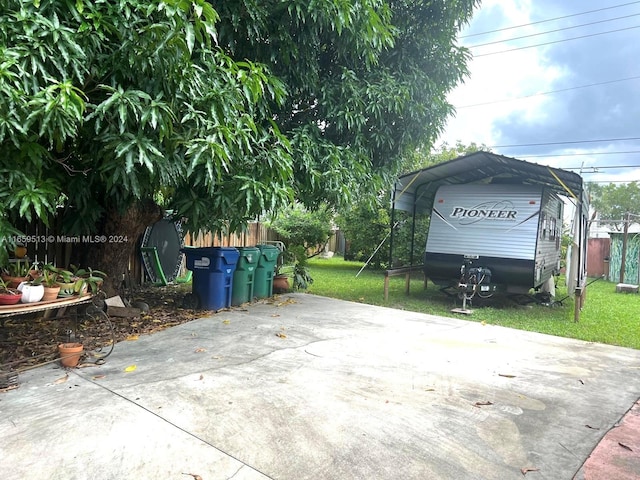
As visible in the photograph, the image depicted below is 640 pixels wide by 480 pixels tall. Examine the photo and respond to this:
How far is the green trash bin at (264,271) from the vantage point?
8223 mm

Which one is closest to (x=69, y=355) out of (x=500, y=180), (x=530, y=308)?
Result: (x=530, y=308)

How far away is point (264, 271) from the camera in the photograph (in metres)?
8.37

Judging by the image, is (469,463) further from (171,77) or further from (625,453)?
(171,77)

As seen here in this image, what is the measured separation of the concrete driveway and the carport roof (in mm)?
3548

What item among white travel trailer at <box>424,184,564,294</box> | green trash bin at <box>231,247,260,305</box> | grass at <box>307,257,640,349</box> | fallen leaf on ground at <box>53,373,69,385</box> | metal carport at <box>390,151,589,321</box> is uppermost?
metal carport at <box>390,151,589,321</box>

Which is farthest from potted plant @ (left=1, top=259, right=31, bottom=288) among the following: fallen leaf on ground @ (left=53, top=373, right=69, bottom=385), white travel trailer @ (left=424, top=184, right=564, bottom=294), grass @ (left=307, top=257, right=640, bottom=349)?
white travel trailer @ (left=424, top=184, right=564, bottom=294)

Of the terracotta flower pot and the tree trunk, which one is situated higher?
the tree trunk

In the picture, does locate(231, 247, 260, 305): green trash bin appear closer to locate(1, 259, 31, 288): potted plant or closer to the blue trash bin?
the blue trash bin

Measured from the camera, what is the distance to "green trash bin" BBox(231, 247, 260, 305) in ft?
25.2

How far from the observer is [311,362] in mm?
4703

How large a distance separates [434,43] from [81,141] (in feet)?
19.5

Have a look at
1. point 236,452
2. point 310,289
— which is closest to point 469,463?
point 236,452

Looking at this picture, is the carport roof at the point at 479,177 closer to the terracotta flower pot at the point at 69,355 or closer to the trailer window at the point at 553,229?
the trailer window at the point at 553,229

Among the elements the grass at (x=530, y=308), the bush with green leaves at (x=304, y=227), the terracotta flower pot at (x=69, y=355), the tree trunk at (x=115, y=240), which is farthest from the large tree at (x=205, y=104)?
the bush with green leaves at (x=304, y=227)
